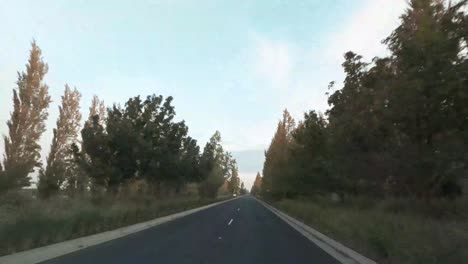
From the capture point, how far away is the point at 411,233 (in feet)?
43.0

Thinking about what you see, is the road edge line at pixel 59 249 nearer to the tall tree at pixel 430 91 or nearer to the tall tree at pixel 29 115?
the tall tree at pixel 430 91

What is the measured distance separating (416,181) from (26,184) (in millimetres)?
18060

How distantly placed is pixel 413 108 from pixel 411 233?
173 inches

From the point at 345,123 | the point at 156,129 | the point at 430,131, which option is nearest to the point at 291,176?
the point at 156,129

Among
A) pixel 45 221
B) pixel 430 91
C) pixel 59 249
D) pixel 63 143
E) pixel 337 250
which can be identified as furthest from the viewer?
pixel 63 143

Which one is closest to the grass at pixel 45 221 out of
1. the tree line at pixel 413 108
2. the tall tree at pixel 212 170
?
the tree line at pixel 413 108

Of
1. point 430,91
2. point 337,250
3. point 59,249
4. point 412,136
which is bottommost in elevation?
point 337,250

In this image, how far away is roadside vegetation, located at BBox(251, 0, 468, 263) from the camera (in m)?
13.3

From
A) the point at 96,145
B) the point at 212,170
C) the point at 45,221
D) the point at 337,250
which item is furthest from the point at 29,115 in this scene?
the point at 212,170

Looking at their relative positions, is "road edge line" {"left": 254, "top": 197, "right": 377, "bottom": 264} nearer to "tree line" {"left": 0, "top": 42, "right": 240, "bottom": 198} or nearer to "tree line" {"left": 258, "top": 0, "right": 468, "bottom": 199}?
"tree line" {"left": 258, "top": 0, "right": 468, "bottom": 199}

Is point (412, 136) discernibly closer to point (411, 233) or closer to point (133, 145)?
point (411, 233)

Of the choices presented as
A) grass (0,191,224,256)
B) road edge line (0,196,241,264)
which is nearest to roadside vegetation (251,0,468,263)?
road edge line (0,196,241,264)

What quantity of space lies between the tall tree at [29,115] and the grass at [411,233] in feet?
87.9

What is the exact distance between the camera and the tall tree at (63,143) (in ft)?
150
